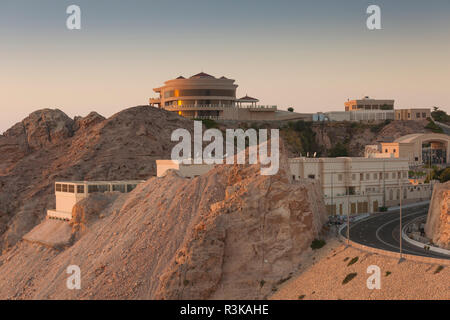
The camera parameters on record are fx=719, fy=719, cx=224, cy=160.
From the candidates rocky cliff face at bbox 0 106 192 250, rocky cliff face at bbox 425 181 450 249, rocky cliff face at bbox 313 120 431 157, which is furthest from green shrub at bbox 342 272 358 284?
rocky cliff face at bbox 313 120 431 157

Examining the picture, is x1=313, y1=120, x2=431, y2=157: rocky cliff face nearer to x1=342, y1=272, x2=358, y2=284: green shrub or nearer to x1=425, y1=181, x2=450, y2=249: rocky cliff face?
x1=425, y1=181, x2=450, y2=249: rocky cliff face

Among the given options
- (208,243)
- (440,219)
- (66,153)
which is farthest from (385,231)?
(66,153)

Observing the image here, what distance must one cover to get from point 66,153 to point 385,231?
5863cm

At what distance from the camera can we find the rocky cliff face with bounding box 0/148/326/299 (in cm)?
5206

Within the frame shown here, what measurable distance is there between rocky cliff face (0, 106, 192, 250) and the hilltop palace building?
14.4 meters

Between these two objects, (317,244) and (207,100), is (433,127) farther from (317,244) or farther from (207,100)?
(317,244)

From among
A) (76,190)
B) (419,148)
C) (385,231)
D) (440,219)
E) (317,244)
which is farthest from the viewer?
(419,148)

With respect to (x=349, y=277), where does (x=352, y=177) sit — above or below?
above

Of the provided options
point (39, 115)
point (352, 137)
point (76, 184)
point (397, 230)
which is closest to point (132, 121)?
point (39, 115)

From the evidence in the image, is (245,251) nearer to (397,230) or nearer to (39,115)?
(397,230)

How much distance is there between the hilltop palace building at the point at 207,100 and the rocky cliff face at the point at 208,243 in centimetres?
6854

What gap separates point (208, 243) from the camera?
52.8 m

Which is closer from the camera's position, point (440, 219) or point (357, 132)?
point (440, 219)

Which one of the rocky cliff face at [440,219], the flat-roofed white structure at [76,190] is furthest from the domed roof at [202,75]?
the rocky cliff face at [440,219]
